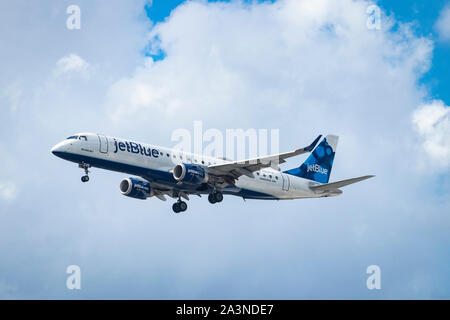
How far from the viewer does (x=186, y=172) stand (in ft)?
183

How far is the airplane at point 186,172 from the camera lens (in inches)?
2132

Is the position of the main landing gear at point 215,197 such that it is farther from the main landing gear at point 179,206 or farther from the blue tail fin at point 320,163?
the blue tail fin at point 320,163

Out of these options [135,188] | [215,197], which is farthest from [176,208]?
[215,197]

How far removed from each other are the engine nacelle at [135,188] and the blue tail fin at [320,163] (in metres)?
13.5

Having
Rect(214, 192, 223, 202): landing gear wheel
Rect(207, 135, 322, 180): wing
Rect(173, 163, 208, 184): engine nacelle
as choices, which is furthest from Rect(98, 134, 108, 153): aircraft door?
Rect(214, 192, 223, 202): landing gear wheel

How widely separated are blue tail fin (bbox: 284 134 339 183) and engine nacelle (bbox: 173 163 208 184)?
510 inches

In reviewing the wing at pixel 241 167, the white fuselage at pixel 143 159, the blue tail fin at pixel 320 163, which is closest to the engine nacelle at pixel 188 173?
the white fuselage at pixel 143 159

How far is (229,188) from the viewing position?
60.4m

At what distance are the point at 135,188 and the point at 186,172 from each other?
812 cm

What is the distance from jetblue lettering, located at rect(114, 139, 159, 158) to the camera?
5497 cm

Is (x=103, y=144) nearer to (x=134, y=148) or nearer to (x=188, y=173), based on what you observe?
(x=134, y=148)

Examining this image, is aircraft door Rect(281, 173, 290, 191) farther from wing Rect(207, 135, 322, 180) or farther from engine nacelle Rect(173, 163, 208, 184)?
engine nacelle Rect(173, 163, 208, 184)

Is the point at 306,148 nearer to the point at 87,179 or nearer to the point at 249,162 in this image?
the point at 249,162
